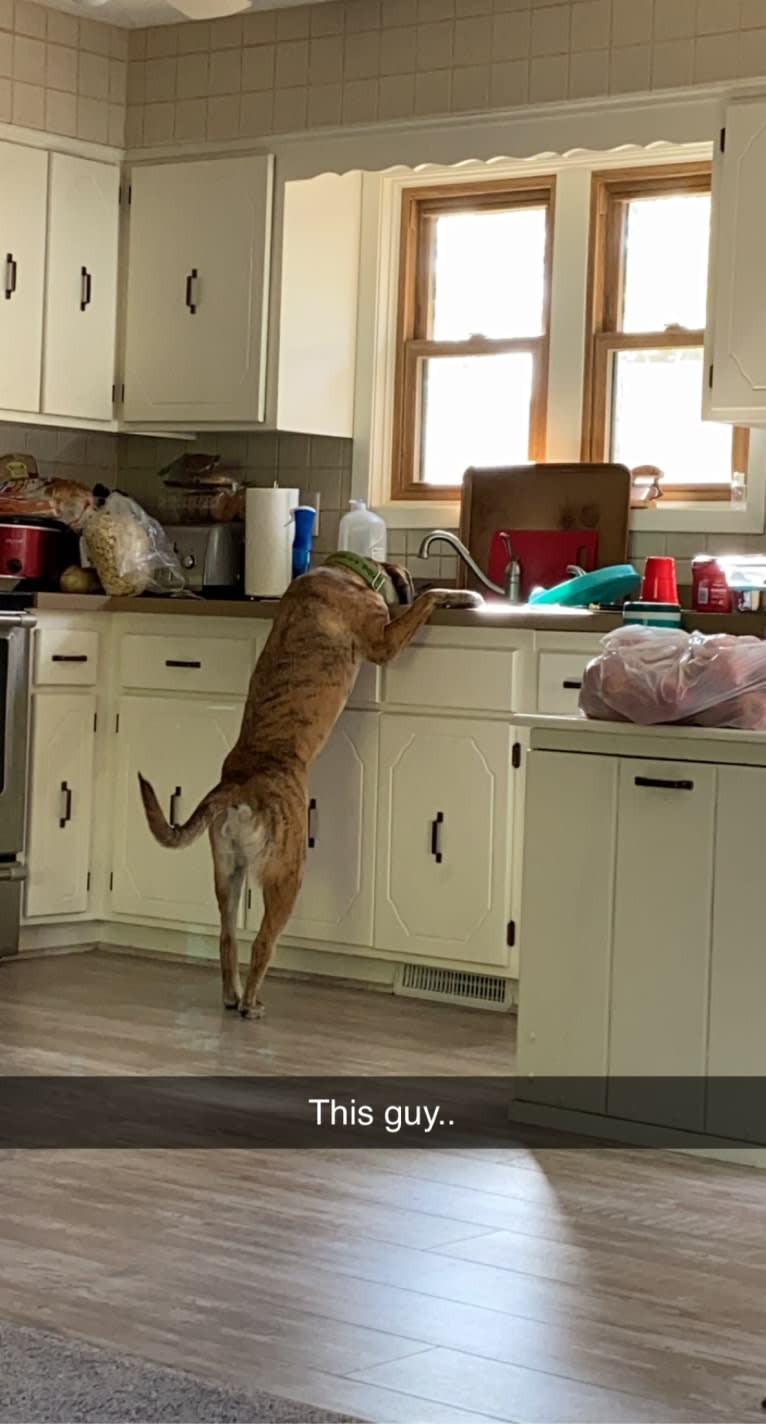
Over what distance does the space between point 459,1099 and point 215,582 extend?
7.76 feet

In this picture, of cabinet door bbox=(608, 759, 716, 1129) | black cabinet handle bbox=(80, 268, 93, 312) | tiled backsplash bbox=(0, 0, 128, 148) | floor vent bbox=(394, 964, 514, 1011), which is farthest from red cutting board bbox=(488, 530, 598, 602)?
cabinet door bbox=(608, 759, 716, 1129)

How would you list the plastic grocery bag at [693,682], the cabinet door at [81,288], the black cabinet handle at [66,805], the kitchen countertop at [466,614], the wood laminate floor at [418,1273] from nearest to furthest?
1. the wood laminate floor at [418,1273]
2. the plastic grocery bag at [693,682]
3. the kitchen countertop at [466,614]
4. the black cabinet handle at [66,805]
5. the cabinet door at [81,288]

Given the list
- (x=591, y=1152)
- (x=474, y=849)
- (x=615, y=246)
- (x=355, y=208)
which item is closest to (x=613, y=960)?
(x=591, y=1152)

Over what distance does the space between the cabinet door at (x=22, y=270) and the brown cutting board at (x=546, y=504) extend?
1.35 m

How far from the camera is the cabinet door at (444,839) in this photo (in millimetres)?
5199

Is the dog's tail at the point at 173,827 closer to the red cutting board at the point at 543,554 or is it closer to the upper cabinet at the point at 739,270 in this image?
the red cutting board at the point at 543,554

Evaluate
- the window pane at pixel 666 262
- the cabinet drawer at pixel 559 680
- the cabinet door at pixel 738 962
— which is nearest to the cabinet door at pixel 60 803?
the cabinet drawer at pixel 559 680

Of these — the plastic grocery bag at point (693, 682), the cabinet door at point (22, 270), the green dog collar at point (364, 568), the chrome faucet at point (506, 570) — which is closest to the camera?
the plastic grocery bag at point (693, 682)

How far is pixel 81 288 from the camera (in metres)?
6.31

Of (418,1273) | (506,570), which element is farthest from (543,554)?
(418,1273)

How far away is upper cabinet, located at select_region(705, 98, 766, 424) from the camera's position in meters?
5.14

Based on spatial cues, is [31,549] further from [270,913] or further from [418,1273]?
[418,1273]

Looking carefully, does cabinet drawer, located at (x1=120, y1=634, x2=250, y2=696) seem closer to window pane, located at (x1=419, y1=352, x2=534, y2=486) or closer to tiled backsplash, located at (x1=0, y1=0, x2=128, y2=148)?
window pane, located at (x1=419, y1=352, x2=534, y2=486)

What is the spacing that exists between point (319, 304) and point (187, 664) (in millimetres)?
1207
